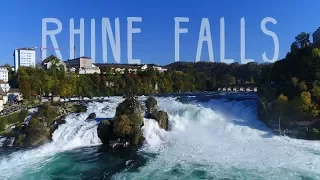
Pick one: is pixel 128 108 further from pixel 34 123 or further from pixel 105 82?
pixel 105 82

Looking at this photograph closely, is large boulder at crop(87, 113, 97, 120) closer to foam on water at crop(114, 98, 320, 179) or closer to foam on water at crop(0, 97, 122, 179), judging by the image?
foam on water at crop(0, 97, 122, 179)

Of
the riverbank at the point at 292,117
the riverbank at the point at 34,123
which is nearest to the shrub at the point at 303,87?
the riverbank at the point at 292,117

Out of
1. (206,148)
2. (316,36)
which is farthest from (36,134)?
(316,36)

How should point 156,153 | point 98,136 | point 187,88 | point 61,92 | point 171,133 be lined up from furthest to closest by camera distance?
1. point 187,88
2. point 61,92
3. point 171,133
4. point 98,136
5. point 156,153

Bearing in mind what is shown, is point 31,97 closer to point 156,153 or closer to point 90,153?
point 90,153

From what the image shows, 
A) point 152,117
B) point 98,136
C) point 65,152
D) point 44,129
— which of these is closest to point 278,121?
point 152,117

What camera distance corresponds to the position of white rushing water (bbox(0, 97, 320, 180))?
54.1 ft

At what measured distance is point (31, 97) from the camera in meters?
41.4

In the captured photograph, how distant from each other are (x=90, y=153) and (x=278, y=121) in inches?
607

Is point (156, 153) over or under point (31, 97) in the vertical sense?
under

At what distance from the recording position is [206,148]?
21484mm

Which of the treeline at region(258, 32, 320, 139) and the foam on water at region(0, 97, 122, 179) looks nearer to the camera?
the foam on water at region(0, 97, 122, 179)

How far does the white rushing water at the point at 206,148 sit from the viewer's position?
16500mm

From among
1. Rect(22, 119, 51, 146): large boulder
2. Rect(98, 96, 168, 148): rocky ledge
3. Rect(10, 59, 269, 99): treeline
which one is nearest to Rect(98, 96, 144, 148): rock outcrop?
Rect(98, 96, 168, 148): rocky ledge
